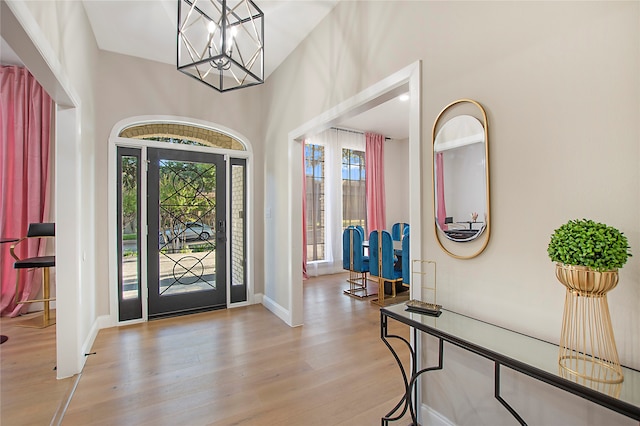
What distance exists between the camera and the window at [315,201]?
20.6 feet

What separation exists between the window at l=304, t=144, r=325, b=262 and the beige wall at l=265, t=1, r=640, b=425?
13.8ft

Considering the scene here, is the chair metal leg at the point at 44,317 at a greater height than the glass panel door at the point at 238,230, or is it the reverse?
the glass panel door at the point at 238,230

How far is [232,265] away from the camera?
14.0 feet

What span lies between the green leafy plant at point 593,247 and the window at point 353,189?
5633mm

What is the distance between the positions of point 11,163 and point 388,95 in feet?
15.4

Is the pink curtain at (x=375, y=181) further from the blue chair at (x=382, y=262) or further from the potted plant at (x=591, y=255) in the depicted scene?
the potted plant at (x=591, y=255)

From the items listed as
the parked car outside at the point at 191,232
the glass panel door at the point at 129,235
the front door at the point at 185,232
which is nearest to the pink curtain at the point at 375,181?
the front door at the point at 185,232

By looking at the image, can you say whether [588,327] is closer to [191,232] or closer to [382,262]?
[382,262]

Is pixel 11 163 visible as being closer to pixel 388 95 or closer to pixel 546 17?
pixel 388 95

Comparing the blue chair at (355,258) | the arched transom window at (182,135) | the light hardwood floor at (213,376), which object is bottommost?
the light hardwood floor at (213,376)

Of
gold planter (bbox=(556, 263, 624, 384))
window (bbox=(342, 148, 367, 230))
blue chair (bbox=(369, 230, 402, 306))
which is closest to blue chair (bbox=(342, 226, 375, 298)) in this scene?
blue chair (bbox=(369, 230, 402, 306))

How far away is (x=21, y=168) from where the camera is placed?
385cm

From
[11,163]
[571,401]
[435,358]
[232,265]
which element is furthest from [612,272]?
[11,163]

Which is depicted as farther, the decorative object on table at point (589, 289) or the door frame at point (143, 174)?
the door frame at point (143, 174)
